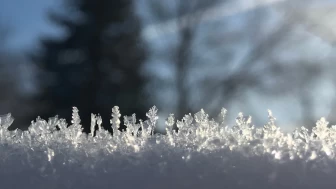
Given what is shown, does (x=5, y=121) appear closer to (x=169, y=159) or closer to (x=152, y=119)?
(x=152, y=119)

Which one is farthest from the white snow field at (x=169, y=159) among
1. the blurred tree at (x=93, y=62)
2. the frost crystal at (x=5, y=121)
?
the blurred tree at (x=93, y=62)

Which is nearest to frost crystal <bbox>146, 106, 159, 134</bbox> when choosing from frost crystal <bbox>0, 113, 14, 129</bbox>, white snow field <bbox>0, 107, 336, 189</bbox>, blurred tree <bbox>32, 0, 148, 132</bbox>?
white snow field <bbox>0, 107, 336, 189</bbox>

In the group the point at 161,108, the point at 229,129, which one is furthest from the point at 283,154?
the point at 161,108

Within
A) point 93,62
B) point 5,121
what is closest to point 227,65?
point 93,62

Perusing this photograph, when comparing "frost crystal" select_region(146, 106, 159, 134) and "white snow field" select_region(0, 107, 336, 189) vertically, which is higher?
"frost crystal" select_region(146, 106, 159, 134)

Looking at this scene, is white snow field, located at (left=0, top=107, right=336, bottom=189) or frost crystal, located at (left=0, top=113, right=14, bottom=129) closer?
white snow field, located at (left=0, top=107, right=336, bottom=189)

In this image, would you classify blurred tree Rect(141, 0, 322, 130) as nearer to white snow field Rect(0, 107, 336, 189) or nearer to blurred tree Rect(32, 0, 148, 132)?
blurred tree Rect(32, 0, 148, 132)

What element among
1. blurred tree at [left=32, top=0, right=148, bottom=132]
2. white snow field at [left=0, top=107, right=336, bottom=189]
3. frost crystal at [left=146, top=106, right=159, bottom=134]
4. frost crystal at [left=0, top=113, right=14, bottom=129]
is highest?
blurred tree at [left=32, top=0, right=148, bottom=132]
